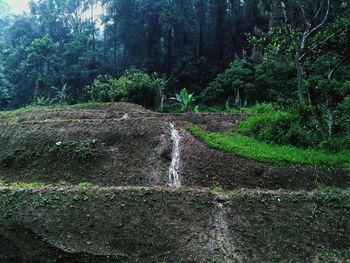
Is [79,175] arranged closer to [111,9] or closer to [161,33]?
[161,33]

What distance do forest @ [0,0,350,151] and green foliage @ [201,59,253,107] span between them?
0.25 ft

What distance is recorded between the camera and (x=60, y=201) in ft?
24.8

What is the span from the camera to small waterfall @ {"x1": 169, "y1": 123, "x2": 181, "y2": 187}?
10386 millimetres

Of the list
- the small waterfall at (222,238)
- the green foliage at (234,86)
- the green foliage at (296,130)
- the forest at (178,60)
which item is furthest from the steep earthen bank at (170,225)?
the green foliage at (234,86)

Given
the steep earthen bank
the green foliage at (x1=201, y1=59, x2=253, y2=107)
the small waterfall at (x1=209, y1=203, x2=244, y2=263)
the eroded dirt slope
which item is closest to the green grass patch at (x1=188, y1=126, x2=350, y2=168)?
the eroded dirt slope

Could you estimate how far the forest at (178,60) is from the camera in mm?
12570

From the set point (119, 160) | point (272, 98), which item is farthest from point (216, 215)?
point (272, 98)

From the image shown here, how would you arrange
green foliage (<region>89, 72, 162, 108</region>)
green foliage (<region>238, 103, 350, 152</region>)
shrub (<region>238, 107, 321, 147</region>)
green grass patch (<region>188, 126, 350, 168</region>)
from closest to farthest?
green grass patch (<region>188, 126, 350, 168</region>)
green foliage (<region>238, 103, 350, 152</region>)
shrub (<region>238, 107, 321, 147</region>)
green foliage (<region>89, 72, 162, 108</region>)

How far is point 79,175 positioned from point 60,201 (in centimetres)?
389

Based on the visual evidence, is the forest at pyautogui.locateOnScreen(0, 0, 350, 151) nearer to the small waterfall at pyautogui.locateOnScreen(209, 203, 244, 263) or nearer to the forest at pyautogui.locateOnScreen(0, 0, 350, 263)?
the forest at pyautogui.locateOnScreen(0, 0, 350, 263)

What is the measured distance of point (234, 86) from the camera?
24.8m

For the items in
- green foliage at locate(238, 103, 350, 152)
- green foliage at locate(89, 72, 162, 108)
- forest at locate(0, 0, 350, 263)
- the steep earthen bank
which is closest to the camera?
the steep earthen bank

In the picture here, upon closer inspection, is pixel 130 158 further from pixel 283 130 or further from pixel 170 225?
pixel 283 130

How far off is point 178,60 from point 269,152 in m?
24.7
